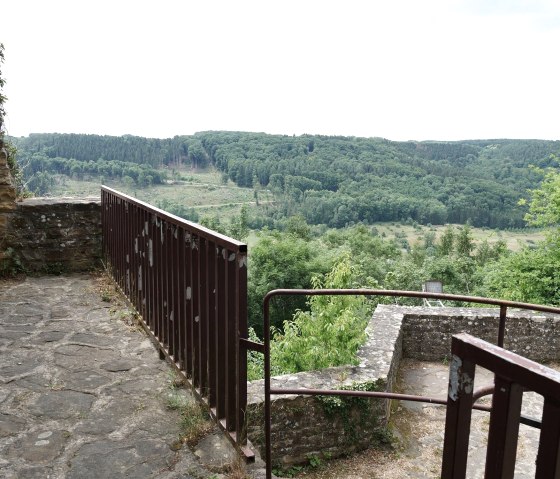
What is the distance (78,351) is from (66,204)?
2.97 metres

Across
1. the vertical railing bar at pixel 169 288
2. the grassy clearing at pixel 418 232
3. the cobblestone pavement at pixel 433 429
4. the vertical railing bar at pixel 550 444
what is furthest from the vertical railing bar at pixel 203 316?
the grassy clearing at pixel 418 232

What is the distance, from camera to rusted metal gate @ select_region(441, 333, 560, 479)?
813 mm

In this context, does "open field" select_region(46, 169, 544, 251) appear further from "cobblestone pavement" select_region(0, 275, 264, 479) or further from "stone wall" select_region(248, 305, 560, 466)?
"cobblestone pavement" select_region(0, 275, 264, 479)

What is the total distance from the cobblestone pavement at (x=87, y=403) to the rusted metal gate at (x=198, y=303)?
190mm

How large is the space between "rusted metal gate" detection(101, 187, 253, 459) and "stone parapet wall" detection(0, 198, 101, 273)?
2.32m

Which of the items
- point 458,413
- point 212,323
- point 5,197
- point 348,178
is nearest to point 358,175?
point 348,178

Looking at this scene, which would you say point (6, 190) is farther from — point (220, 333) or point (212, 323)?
point (220, 333)

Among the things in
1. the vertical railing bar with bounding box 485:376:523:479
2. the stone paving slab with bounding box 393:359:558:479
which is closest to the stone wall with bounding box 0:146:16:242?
the stone paving slab with bounding box 393:359:558:479

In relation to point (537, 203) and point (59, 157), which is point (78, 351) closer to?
point (537, 203)

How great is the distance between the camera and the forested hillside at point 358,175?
276 ft

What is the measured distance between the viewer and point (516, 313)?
774 centimetres

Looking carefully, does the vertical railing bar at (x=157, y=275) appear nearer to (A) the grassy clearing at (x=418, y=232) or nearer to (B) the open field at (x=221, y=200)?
(B) the open field at (x=221, y=200)

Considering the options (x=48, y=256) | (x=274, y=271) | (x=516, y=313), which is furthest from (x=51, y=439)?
(x=274, y=271)

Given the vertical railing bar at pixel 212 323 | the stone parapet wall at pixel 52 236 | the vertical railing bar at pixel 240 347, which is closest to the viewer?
the vertical railing bar at pixel 240 347
